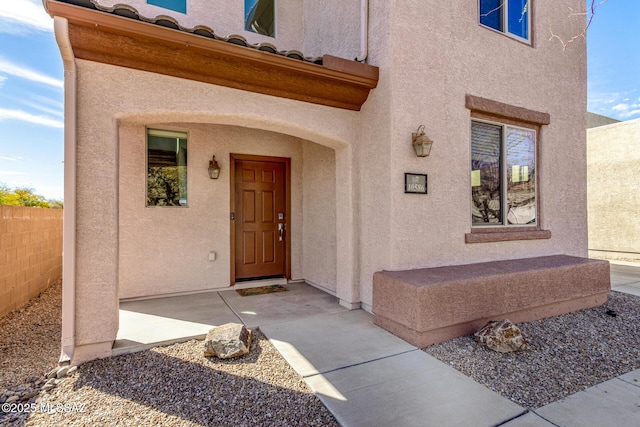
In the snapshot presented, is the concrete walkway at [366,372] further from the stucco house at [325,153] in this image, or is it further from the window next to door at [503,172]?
the window next to door at [503,172]

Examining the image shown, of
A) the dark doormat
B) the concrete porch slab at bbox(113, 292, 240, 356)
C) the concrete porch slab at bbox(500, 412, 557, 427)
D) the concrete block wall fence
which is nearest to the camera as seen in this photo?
the concrete porch slab at bbox(500, 412, 557, 427)

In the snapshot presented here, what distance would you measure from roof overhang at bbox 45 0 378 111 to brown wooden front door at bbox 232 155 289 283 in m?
2.30

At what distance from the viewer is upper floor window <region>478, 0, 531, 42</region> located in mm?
5207

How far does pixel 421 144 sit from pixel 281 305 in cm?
317

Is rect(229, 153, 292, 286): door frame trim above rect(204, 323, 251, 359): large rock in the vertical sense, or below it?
above

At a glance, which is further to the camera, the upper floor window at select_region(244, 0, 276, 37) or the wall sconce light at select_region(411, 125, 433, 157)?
the upper floor window at select_region(244, 0, 276, 37)

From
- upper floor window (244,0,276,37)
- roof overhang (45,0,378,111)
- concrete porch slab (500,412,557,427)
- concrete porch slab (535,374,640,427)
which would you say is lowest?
concrete porch slab (535,374,640,427)

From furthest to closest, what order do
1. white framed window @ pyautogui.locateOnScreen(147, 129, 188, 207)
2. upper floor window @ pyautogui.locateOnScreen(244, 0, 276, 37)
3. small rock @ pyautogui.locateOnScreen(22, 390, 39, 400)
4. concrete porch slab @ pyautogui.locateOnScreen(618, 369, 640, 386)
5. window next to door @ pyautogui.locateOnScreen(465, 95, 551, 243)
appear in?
upper floor window @ pyautogui.locateOnScreen(244, 0, 276, 37) → white framed window @ pyautogui.locateOnScreen(147, 129, 188, 207) → window next to door @ pyautogui.locateOnScreen(465, 95, 551, 243) → concrete porch slab @ pyautogui.locateOnScreen(618, 369, 640, 386) → small rock @ pyautogui.locateOnScreen(22, 390, 39, 400)

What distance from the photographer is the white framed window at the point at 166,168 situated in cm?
532

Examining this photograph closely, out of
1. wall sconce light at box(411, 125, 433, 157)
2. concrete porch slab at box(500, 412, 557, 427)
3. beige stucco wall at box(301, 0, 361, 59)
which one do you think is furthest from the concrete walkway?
beige stucco wall at box(301, 0, 361, 59)

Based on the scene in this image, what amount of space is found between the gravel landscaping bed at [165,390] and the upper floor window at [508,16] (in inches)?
240

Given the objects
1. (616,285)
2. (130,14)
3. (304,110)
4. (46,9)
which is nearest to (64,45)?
(46,9)

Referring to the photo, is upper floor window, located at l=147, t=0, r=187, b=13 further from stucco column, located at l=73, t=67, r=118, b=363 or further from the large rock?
the large rock

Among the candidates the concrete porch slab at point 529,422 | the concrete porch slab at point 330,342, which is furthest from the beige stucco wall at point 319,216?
the concrete porch slab at point 529,422
